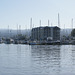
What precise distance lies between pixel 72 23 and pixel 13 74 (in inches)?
4610

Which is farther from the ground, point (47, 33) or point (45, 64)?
point (47, 33)

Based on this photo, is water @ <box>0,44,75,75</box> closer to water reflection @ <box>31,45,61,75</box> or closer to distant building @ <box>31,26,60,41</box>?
water reflection @ <box>31,45,61,75</box>

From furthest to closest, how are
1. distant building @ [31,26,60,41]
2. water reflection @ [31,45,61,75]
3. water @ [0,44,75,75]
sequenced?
distant building @ [31,26,60,41] → water reflection @ [31,45,61,75] → water @ [0,44,75,75]

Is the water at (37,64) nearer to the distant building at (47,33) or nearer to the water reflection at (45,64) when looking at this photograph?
the water reflection at (45,64)

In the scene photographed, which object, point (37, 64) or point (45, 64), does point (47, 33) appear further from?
point (37, 64)

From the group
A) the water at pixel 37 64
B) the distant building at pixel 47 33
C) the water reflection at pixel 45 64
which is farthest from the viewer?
the distant building at pixel 47 33

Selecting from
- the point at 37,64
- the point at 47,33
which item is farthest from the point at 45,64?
the point at 47,33

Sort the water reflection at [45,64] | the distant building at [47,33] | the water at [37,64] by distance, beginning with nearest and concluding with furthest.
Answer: the water at [37,64] < the water reflection at [45,64] < the distant building at [47,33]

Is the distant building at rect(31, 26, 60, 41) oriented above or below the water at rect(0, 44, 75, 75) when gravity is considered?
above

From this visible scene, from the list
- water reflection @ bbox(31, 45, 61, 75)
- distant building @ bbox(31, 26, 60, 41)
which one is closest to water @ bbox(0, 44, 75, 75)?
water reflection @ bbox(31, 45, 61, 75)

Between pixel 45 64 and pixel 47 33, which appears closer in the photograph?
pixel 45 64

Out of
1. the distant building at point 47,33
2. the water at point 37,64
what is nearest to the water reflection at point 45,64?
the water at point 37,64

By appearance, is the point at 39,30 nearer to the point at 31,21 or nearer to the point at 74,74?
the point at 31,21

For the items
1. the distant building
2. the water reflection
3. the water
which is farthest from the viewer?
the distant building
